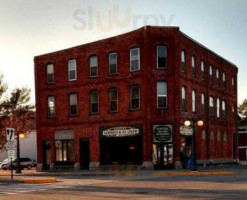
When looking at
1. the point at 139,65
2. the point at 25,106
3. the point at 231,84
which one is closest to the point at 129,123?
the point at 139,65

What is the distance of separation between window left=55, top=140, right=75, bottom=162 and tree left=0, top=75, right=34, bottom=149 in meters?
7.05

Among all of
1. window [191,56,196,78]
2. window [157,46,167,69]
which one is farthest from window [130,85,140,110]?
window [191,56,196,78]

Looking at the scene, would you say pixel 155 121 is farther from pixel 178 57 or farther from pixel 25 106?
pixel 25 106

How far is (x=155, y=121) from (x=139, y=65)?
14.9 ft

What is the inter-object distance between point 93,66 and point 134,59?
4.55m

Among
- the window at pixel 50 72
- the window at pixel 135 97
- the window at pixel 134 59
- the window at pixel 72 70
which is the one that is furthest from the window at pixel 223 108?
the window at pixel 50 72

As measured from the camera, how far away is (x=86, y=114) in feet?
131

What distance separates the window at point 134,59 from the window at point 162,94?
7.31 ft

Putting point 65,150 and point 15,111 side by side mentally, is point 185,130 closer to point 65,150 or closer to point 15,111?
point 65,150

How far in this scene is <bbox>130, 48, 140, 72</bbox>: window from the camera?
36.6 m

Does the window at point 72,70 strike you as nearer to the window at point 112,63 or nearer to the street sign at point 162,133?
the window at point 112,63

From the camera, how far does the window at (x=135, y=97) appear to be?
36469 millimetres

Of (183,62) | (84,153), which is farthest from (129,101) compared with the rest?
(84,153)

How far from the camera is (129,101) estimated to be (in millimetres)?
36938
